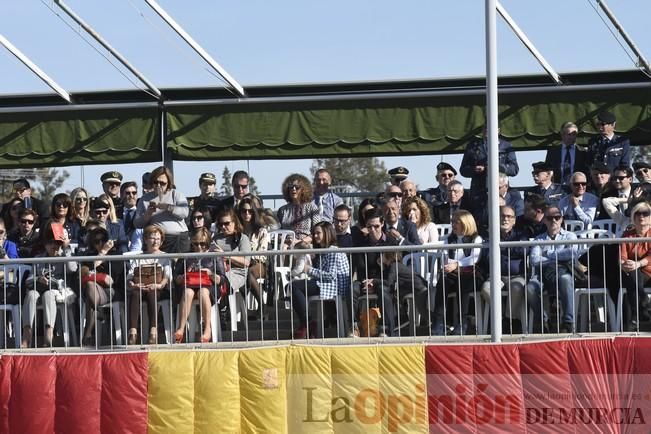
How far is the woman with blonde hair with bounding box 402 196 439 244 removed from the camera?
15.1 metres

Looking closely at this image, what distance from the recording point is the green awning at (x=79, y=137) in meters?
18.6

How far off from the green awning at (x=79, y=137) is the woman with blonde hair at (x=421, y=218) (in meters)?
4.45

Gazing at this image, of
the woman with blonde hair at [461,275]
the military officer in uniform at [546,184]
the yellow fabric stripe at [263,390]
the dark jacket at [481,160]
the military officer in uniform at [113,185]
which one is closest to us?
the yellow fabric stripe at [263,390]

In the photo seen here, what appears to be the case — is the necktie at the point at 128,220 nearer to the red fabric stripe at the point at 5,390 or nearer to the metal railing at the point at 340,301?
the metal railing at the point at 340,301

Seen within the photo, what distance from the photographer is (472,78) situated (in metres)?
18.0

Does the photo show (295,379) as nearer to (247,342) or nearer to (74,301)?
(247,342)

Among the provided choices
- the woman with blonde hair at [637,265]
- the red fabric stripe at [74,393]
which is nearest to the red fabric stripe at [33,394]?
the red fabric stripe at [74,393]

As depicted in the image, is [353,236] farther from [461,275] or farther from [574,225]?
[574,225]

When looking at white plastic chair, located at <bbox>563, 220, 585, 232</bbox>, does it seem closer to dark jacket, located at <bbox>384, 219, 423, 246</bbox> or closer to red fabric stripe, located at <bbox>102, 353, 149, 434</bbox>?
dark jacket, located at <bbox>384, 219, 423, 246</bbox>

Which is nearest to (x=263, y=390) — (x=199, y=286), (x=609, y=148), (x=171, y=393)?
(x=171, y=393)

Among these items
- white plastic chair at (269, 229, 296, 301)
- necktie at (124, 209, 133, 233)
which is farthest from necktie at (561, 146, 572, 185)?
necktie at (124, 209, 133, 233)

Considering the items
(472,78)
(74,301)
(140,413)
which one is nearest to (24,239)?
(74,301)

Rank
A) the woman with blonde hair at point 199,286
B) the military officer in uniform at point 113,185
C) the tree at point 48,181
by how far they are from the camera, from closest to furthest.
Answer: the woman with blonde hair at point 199,286
the military officer in uniform at point 113,185
the tree at point 48,181

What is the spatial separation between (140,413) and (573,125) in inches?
235
